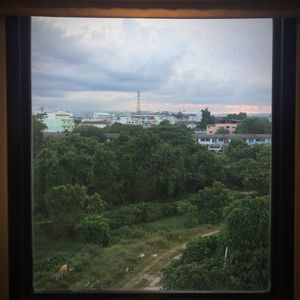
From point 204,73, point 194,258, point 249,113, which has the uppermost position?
point 204,73

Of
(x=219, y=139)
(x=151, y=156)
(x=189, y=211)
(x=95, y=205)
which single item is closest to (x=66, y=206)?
(x=95, y=205)

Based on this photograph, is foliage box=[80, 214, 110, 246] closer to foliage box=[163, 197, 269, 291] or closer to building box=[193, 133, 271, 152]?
foliage box=[163, 197, 269, 291]

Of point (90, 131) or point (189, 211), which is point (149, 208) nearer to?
point (189, 211)

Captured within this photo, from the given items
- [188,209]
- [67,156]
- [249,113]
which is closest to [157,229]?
[188,209]

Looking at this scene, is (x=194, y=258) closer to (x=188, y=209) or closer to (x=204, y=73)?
(x=188, y=209)

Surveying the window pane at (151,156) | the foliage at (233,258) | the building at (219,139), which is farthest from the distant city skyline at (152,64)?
the foliage at (233,258)
